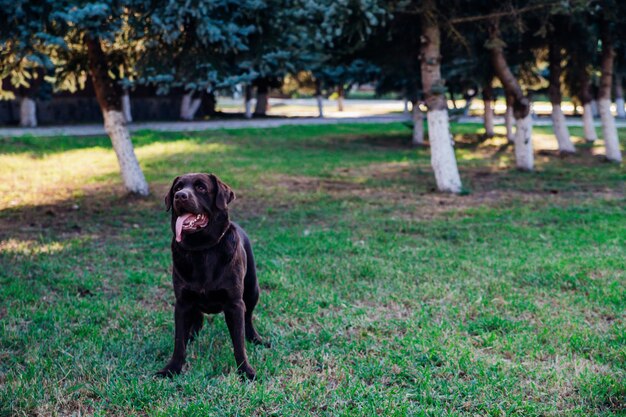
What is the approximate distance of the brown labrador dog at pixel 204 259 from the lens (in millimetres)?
3969

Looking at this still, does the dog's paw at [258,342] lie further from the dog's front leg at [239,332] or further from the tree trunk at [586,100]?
the tree trunk at [586,100]

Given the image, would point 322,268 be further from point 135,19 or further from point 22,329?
point 135,19

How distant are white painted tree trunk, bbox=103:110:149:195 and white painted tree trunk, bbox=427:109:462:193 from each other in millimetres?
5445

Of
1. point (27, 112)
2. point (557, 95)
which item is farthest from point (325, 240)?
point (27, 112)

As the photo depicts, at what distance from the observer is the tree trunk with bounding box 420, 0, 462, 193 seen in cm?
1252

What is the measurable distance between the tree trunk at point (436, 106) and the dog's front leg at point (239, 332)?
8.97 meters

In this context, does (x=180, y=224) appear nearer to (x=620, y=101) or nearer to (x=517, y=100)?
(x=517, y=100)

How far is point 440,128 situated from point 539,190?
2.28m

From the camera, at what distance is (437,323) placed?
532 centimetres

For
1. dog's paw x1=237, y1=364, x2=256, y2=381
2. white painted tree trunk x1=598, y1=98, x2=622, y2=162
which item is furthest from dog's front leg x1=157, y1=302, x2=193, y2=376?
white painted tree trunk x1=598, y1=98, x2=622, y2=162

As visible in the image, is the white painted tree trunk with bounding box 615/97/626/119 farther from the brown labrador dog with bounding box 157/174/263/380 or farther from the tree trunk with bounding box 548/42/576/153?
the brown labrador dog with bounding box 157/174/263/380

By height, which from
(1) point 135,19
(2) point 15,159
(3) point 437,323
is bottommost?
(3) point 437,323

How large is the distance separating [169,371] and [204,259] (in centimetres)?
78

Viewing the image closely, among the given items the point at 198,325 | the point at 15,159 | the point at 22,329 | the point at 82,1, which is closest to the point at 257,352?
the point at 198,325
